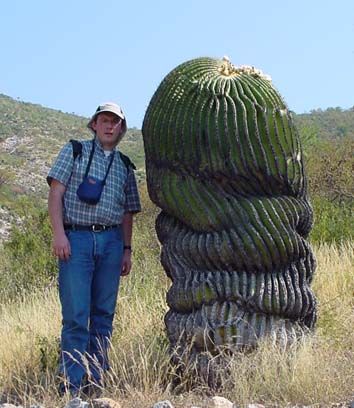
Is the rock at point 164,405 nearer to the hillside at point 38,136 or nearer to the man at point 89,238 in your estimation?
the man at point 89,238

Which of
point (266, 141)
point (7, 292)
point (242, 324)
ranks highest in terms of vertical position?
point (266, 141)

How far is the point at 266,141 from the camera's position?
5.60 meters

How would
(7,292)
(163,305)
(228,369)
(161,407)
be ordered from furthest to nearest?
(7,292) → (163,305) → (228,369) → (161,407)

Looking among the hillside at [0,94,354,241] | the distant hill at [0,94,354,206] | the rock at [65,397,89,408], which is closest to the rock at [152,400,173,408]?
the rock at [65,397,89,408]

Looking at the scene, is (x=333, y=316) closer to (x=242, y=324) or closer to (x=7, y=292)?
(x=242, y=324)

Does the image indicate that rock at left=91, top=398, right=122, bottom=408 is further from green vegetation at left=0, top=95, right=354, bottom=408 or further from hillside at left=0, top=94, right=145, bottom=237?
hillside at left=0, top=94, right=145, bottom=237

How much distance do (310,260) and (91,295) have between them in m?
1.57

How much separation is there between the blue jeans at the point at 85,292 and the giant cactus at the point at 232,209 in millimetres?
472

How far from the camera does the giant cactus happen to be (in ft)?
18.3

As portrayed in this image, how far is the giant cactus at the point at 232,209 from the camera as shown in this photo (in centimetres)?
557

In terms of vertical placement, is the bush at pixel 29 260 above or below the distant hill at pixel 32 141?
below

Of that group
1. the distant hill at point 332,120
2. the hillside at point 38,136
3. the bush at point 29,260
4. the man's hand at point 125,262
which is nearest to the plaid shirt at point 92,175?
the man's hand at point 125,262

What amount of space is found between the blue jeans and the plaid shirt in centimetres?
11

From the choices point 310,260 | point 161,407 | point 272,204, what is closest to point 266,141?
point 272,204
